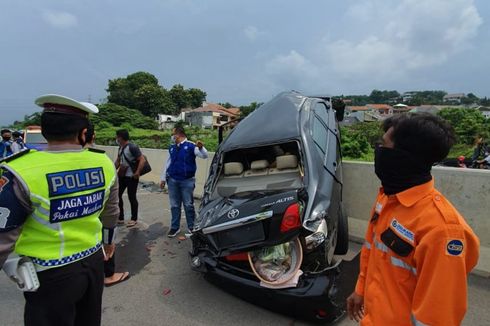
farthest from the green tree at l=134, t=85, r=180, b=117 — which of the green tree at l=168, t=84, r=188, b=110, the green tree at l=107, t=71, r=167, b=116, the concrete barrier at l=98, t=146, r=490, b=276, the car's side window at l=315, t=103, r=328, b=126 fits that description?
the concrete barrier at l=98, t=146, r=490, b=276

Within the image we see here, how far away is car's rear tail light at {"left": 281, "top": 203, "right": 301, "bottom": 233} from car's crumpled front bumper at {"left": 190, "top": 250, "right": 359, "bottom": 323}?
424 mm

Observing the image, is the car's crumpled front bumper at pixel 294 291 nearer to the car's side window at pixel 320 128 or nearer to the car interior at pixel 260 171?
the car interior at pixel 260 171

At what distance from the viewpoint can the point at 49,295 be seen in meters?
1.84

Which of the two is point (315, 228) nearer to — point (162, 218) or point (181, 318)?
point (181, 318)

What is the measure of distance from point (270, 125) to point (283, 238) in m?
1.86

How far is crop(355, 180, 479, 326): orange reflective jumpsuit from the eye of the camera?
50.1 inches

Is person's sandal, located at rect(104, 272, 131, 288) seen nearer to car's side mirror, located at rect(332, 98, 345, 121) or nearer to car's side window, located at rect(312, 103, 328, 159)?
car's side window, located at rect(312, 103, 328, 159)

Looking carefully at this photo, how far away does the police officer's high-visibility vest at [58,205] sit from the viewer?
1767 mm

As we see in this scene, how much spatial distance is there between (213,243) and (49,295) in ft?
5.17

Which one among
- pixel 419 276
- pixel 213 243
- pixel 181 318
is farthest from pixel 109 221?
pixel 419 276

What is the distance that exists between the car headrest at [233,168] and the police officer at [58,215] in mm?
2348

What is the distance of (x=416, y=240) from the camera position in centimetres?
139

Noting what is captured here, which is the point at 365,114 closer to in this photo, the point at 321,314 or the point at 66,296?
the point at 321,314

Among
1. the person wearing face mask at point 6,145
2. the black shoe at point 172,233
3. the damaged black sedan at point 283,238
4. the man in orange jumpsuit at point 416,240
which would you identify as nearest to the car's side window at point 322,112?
the damaged black sedan at point 283,238
